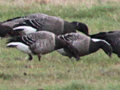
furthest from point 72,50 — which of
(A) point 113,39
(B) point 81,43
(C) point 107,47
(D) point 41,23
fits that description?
(D) point 41,23

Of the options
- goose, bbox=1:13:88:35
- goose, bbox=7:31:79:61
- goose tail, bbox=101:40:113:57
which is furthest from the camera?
goose, bbox=1:13:88:35

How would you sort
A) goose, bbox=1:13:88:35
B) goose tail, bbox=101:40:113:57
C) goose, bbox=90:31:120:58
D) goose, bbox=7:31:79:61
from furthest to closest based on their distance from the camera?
goose, bbox=1:13:88:35
goose, bbox=90:31:120:58
goose tail, bbox=101:40:113:57
goose, bbox=7:31:79:61

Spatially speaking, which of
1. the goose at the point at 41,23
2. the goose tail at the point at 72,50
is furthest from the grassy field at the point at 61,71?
the goose at the point at 41,23

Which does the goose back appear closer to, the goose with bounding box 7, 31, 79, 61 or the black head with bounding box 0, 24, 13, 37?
the goose with bounding box 7, 31, 79, 61

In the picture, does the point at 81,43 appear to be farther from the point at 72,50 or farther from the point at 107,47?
the point at 107,47

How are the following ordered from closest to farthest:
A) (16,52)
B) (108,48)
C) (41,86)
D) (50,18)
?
(41,86) → (108,48) → (16,52) → (50,18)

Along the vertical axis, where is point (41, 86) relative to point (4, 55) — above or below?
above

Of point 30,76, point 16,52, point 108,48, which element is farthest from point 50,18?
point 30,76

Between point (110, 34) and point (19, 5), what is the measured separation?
21.0 ft

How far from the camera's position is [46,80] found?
7887mm

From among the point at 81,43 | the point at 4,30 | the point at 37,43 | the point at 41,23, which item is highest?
the point at 37,43

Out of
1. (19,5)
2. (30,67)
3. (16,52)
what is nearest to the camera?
(30,67)

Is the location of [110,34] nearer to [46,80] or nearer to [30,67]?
[30,67]

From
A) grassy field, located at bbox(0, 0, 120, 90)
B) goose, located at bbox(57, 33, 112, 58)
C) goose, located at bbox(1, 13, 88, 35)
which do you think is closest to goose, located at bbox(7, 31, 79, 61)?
grassy field, located at bbox(0, 0, 120, 90)
